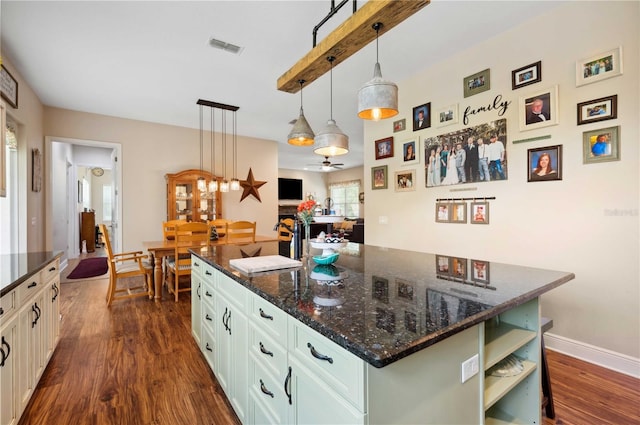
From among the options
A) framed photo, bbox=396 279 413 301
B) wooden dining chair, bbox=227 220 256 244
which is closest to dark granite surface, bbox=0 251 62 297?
framed photo, bbox=396 279 413 301

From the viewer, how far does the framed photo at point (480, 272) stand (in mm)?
1410

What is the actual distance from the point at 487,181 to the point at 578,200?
0.71m

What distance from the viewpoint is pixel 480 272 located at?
1580 mm

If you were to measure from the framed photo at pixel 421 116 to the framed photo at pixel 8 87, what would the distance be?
4227mm

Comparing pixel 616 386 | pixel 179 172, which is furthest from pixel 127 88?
pixel 616 386

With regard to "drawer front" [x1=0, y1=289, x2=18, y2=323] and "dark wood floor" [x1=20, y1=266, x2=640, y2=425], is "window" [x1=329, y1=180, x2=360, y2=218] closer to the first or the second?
"dark wood floor" [x1=20, y1=266, x2=640, y2=425]

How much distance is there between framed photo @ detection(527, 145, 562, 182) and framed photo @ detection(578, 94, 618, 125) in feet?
0.84

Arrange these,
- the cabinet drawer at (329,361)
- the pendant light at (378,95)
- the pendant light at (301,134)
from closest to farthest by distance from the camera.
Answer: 1. the cabinet drawer at (329,361)
2. the pendant light at (378,95)
3. the pendant light at (301,134)

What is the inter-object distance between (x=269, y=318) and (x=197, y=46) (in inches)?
111

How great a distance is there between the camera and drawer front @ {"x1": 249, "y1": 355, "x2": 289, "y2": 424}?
1171 mm

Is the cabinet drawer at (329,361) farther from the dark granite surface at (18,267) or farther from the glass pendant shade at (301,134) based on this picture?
the glass pendant shade at (301,134)

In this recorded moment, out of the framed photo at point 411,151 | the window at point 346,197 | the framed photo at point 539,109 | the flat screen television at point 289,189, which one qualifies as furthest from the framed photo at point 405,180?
the flat screen television at point 289,189

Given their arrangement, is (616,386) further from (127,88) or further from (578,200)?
(127,88)

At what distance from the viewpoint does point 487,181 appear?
9.44ft
